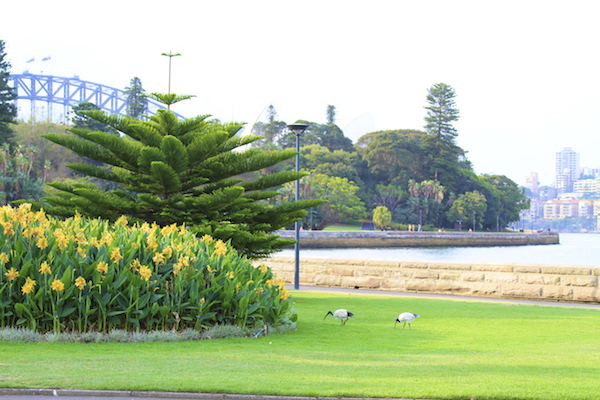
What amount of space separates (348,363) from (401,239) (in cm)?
6392

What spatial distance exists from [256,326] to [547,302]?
7552 mm

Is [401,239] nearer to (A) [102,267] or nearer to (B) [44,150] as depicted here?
(B) [44,150]

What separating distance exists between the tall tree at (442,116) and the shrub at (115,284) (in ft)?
298

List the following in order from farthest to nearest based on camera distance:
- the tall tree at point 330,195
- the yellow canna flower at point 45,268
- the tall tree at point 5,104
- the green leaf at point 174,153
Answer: the tall tree at point 330,195
the tall tree at point 5,104
the green leaf at point 174,153
the yellow canna flower at point 45,268

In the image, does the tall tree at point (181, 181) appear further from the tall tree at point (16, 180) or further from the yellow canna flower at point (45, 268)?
the tall tree at point (16, 180)

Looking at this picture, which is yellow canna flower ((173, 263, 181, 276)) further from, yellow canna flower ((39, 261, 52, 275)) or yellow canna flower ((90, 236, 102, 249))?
yellow canna flower ((39, 261, 52, 275))

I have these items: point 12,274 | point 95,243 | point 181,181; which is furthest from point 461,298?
point 12,274

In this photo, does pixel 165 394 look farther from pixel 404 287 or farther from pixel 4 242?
pixel 404 287

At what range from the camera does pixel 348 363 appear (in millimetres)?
4594

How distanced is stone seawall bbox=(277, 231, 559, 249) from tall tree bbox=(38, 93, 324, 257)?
3893cm

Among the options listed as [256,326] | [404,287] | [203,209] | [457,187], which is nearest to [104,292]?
[256,326]

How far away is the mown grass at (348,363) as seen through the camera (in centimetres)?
371

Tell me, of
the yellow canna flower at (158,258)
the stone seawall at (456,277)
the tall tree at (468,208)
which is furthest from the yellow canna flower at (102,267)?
the tall tree at (468,208)

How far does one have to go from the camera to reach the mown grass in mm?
3705
